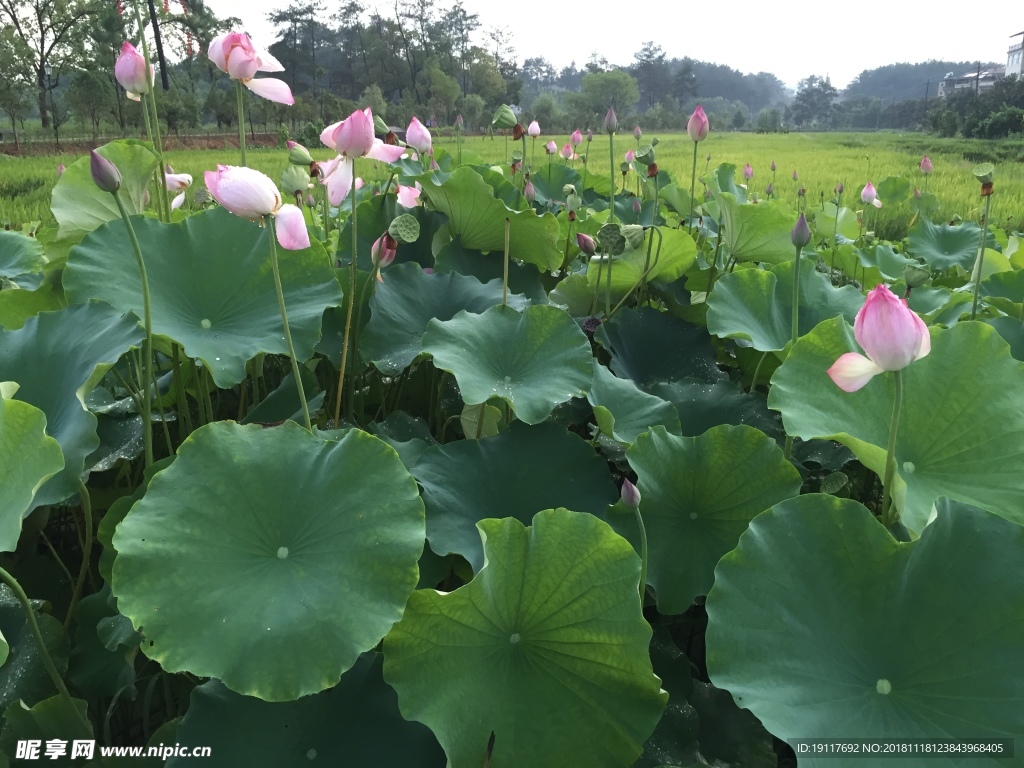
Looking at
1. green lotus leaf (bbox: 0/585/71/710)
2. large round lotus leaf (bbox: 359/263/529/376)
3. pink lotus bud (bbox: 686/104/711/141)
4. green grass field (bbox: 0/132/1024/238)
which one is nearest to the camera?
green lotus leaf (bbox: 0/585/71/710)

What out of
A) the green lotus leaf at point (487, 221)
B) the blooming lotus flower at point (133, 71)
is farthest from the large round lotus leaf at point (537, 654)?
the blooming lotus flower at point (133, 71)

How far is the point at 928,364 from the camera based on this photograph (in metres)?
0.69

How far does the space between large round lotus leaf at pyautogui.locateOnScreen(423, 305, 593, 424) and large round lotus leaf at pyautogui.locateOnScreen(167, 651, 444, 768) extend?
325mm

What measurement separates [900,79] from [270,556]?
9036 centimetres

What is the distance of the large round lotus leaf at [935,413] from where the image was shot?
0.62m

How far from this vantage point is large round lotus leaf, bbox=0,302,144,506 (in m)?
0.62

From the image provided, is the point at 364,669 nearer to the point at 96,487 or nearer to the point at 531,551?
the point at 531,551

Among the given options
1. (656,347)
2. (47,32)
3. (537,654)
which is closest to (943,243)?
(656,347)

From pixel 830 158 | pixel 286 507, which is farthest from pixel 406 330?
→ pixel 830 158

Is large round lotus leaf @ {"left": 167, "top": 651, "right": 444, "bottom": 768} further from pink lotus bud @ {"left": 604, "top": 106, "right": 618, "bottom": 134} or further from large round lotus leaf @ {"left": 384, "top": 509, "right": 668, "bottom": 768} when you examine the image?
pink lotus bud @ {"left": 604, "top": 106, "right": 618, "bottom": 134}

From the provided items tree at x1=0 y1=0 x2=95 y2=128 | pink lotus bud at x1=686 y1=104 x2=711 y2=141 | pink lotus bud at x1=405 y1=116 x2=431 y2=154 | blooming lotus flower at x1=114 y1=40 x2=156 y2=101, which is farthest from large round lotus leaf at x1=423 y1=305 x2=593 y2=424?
tree at x1=0 y1=0 x2=95 y2=128

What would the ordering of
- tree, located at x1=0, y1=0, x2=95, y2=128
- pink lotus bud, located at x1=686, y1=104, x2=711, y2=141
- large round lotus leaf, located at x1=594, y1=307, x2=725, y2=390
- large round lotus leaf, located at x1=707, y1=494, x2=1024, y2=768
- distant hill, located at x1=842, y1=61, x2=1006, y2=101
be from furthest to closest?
distant hill, located at x1=842, y1=61, x2=1006, y2=101, tree, located at x1=0, y1=0, x2=95, y2=128, pink lotus bud, located at x1=686, y1=104, x2=711, y2=141, large round lotus leaf, located at x1=594, y1=307, x2=725, y2=390, large round lotus leaf, located at x1=707, y1=494, x2=1024, y2=768

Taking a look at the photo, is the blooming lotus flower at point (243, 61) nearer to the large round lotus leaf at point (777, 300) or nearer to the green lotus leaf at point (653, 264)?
the green lotus leaf at point (653, 264)

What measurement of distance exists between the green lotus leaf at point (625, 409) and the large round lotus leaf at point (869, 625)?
0.75ft
